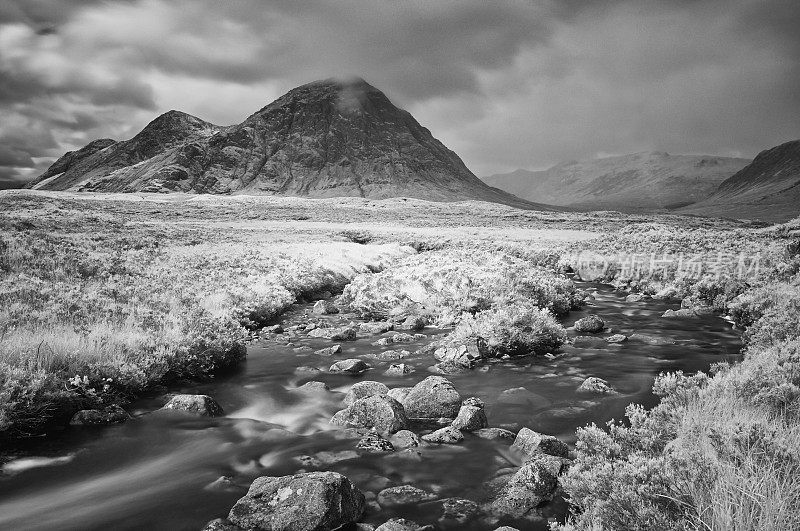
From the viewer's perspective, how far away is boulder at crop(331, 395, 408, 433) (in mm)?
8828

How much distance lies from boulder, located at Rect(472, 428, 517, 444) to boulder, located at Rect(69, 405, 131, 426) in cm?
701

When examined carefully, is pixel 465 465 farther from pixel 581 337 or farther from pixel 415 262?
pixel 415 262

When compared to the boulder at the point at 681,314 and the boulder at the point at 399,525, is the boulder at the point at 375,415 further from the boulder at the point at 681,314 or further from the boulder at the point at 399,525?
the boulder at the point at 681,314

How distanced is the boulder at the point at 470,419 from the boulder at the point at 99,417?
21.8 feet

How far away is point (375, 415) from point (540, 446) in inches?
125

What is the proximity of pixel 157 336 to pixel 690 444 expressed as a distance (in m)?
11.5

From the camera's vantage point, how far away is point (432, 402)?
31.8 ft

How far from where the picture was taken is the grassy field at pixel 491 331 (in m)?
4.69

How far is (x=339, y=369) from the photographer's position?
1298 cm

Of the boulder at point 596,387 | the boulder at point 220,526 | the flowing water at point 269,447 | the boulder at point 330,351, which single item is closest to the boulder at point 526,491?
the flowing water at point 269,447

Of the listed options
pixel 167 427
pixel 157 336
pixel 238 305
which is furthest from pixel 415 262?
pixel 167 427

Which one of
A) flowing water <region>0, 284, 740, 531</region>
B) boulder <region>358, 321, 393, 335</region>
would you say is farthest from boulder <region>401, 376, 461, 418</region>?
boulder <region>358, 321, 393, 335</region>

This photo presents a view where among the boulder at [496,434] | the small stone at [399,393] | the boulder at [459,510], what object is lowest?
the boulder at [459,510]

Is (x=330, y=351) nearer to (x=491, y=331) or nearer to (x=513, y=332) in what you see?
(x=491, y=331)
